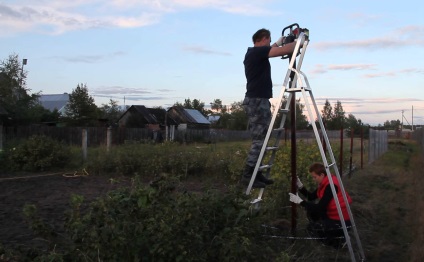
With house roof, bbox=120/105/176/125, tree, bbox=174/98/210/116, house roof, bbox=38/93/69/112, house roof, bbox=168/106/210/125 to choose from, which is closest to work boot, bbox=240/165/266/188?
house roof, bbox=38/93/69/112

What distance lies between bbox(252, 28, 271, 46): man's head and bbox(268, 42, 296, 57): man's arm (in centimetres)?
18

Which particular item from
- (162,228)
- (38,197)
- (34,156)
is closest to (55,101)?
(34,156)

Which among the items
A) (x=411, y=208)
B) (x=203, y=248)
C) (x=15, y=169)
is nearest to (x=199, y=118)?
(x=15, y=169)

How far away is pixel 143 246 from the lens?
3387 mm

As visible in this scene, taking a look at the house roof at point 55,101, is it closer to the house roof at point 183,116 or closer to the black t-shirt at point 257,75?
the house roof at point 183,116

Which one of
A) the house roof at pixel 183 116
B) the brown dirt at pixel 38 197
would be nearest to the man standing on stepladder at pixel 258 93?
the brown dirt at pixel 38 197

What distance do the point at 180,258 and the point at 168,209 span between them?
444mm

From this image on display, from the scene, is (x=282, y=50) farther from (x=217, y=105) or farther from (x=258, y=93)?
(x=217, y=105)

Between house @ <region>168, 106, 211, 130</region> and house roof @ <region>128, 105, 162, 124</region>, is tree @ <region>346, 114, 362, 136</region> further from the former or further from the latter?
house @ <region>168, 106, 211, 130</region>

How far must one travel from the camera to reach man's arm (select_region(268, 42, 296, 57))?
478 centimetres

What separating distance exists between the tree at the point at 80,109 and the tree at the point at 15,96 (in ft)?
57.4

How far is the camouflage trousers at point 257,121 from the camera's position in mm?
5102

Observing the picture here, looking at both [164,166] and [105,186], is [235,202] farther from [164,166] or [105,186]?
[164,166]

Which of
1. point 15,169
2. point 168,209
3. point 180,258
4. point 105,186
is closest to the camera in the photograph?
point 180,258
